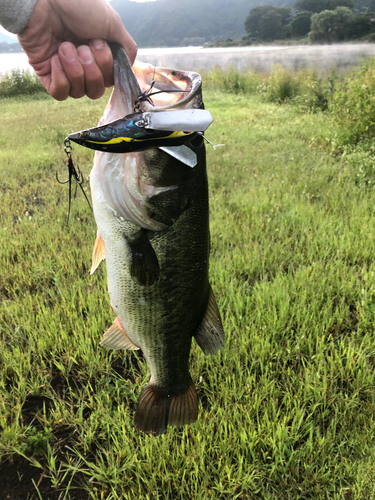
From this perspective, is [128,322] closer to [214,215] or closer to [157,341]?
[157,341]

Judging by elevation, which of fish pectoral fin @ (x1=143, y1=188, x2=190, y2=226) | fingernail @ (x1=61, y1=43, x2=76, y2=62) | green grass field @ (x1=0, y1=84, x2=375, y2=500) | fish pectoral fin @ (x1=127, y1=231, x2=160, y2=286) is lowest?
green grass field @ (x1=0, y1=84, x2=375, y2=500)

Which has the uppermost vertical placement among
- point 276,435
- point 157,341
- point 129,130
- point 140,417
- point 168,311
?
point 129,130

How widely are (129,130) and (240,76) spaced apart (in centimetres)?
2035

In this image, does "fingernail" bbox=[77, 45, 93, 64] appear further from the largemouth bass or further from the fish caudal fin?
the fish caudal fin

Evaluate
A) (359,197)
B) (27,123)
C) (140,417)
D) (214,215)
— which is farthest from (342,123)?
(27,123)

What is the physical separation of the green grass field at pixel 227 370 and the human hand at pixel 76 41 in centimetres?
177

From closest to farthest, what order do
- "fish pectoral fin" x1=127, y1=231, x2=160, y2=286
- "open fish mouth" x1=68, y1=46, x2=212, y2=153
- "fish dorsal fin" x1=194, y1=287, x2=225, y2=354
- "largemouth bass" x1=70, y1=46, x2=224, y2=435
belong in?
"open fish mouth" x1=68, y1=46, x2=212, y2=153, "largemouth bass" x1=70, y1=46, x2=224, y2=435, "fish pectoral fin" x1=127, y1=231, x2=160, y2=286, "fish dorsal fin" x1=194, y1=287, x2=225, y2=354

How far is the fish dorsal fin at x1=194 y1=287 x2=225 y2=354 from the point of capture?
4.84 feet

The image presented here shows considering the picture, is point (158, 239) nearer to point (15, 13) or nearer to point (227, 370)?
point (15, 13)

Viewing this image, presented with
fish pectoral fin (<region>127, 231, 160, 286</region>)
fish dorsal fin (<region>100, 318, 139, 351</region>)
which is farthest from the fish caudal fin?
fish pectoral fin (<region>127, 231, 160, 286</region>)

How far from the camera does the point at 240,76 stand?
61.8 ft

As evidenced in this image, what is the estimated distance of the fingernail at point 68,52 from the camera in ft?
4.10

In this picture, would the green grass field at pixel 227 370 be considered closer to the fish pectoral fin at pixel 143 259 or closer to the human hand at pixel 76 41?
the fish pectoral fin at pixel 143 259

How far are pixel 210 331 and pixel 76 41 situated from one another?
1.30m
